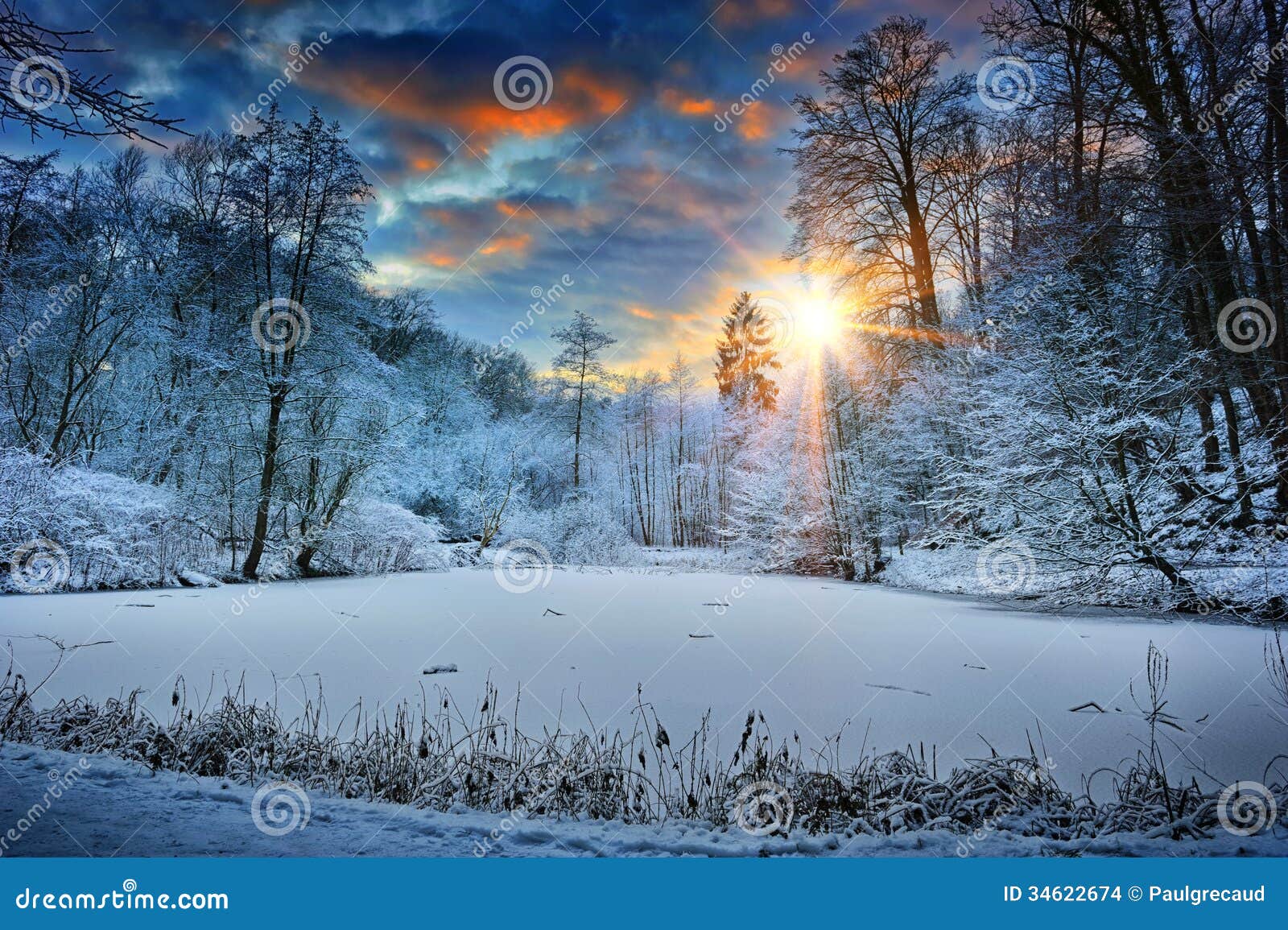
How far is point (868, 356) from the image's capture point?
11.3m

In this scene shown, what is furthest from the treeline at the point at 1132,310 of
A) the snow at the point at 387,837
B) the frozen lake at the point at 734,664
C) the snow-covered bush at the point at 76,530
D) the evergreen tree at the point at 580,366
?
the evergreen tree at the point at 580,366

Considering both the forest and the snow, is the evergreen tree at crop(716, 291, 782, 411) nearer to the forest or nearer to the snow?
the forest

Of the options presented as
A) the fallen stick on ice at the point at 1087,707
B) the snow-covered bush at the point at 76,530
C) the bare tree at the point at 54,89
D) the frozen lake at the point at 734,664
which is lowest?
the fallen stick on ice at the point at 1087,707

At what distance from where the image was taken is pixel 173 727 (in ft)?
8.92

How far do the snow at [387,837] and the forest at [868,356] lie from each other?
2658 millimetres

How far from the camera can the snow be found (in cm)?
170

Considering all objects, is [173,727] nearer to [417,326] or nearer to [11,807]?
[11,807]

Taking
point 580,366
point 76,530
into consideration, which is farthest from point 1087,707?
point 580,366

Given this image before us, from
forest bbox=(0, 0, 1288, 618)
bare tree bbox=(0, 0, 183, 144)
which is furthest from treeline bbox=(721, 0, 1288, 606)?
bare tree bbox=(0, 0, 183, 144)

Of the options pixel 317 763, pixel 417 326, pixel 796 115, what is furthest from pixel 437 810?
pixel 417 326

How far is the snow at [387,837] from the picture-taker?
1.70 metres

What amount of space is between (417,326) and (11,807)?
20741mm

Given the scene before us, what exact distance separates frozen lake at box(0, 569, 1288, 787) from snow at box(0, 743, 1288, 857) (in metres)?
0.87

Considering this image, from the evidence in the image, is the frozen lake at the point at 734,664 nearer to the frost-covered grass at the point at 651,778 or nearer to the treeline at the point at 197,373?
the frost-covered grass at the point at 651,778
